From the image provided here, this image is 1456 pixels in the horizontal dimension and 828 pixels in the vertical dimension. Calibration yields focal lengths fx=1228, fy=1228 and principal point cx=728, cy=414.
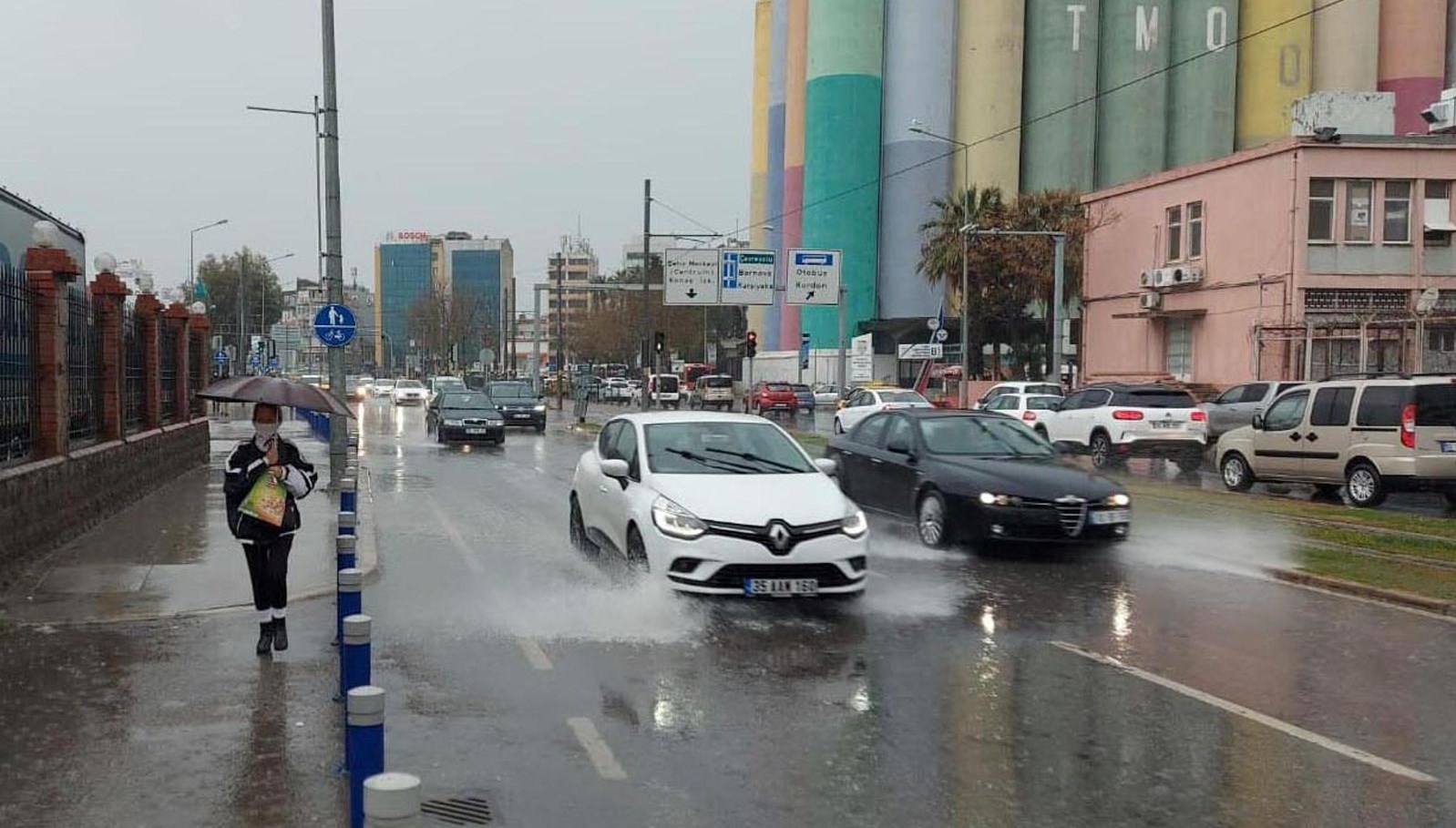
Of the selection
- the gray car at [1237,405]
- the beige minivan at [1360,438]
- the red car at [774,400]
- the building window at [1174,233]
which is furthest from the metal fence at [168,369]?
the red car at [774,400]

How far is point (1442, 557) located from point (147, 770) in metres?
11.7

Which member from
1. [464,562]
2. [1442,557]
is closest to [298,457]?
[464,562]

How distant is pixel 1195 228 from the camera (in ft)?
122

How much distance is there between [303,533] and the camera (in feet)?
43.2

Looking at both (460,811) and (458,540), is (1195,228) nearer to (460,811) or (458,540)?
(458,540)

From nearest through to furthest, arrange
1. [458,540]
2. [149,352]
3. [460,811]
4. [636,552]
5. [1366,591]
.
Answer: [460,811]
[636,552]
[1366,591]
[458,540]
[149,352]

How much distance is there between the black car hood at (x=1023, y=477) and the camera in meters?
11.6

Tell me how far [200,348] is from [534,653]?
67.0 ft

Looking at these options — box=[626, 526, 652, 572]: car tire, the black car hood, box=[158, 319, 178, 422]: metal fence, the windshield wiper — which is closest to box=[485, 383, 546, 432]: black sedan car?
box=[158, 319, 178, 422]: metal fence

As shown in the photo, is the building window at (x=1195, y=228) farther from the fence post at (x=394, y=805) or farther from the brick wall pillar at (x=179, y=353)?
the fence post at (x=394, y=805)

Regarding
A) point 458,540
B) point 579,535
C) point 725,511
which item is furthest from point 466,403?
point 725,511

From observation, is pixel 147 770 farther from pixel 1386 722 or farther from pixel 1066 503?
pixel 1066 503

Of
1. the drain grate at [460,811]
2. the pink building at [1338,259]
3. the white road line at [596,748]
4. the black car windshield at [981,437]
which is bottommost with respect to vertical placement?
the white road line at [596,748]

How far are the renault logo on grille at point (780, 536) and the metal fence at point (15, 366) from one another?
22.6ft
